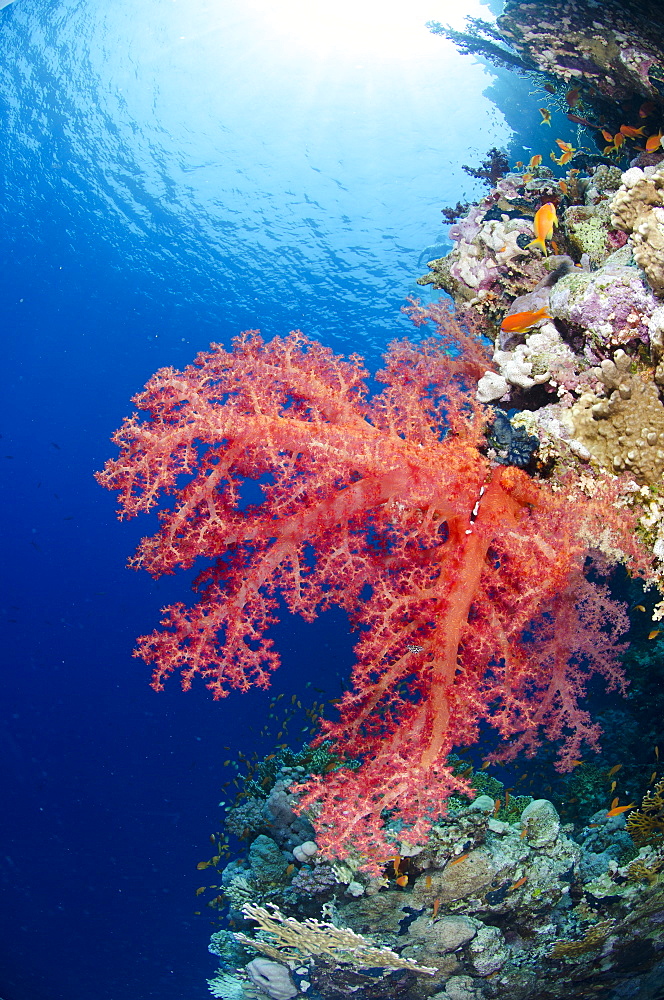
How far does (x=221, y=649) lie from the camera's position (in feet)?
11.9

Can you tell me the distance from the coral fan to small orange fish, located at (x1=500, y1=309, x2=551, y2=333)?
28.4 inches

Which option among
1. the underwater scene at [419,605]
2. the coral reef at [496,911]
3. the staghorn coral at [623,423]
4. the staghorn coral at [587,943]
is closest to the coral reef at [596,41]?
the underwater scene at [419,605]

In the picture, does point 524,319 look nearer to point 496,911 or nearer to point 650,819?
point 650,819

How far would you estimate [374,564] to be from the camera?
12.5 ft

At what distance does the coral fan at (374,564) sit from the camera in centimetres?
338

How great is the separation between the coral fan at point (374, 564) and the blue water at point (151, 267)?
626 inches

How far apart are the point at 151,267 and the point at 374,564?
20.3m

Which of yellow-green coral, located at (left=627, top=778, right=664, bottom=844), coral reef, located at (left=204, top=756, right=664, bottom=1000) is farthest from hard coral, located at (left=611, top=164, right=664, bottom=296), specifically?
coral reef, located at (left=204, top=756, right=664, bottom=1000)

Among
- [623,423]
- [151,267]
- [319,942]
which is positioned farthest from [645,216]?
[151,267]

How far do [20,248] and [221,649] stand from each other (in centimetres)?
2261

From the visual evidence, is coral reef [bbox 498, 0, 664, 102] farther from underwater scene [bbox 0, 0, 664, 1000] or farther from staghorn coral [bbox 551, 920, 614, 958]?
staghorn coral [bbox 551, 920, 614, 958]

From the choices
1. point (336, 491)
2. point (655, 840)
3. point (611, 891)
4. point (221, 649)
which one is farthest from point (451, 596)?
point (611, 891)

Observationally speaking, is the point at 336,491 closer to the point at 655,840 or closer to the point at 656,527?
the point at 656,527

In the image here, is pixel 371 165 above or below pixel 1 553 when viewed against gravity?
above
